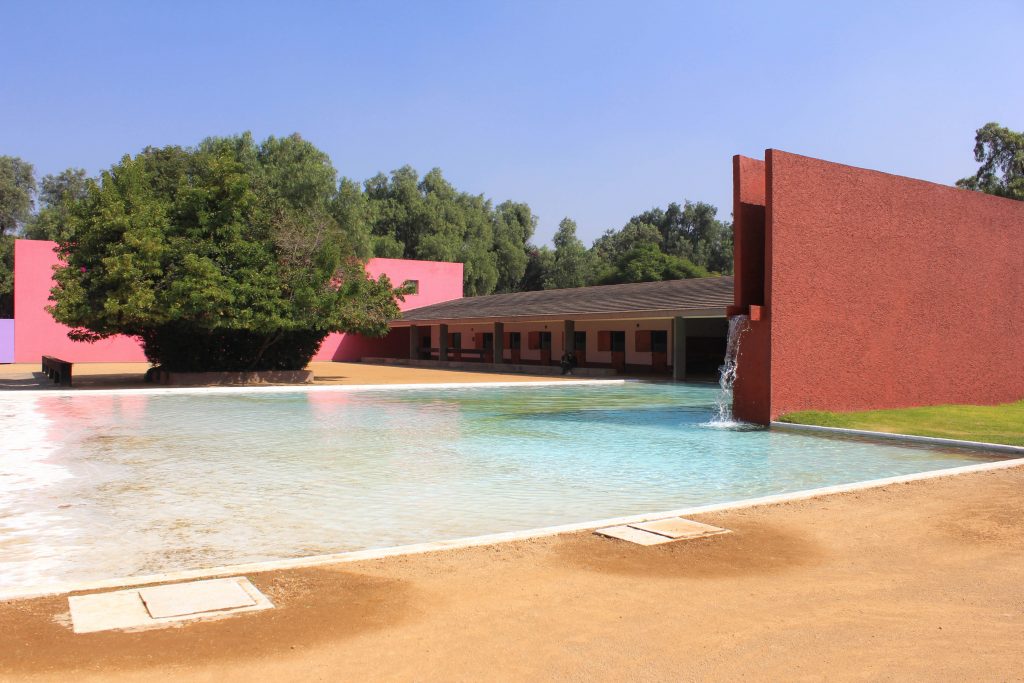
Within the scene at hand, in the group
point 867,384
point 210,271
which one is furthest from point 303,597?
point 210,271

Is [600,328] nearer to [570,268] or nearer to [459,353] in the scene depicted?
[459,353]

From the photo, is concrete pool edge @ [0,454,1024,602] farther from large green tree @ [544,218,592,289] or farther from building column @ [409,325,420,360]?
large green tree @ [544,218,592,289]

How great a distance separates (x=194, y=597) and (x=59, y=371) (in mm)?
23621

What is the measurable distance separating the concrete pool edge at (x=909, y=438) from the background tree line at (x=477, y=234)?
138ft

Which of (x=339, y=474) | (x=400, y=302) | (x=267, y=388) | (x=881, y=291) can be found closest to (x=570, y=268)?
(x=400, y=302)

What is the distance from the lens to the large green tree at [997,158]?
43656mm

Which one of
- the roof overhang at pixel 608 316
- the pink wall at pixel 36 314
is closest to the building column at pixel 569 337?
the roof overhang at pixel 608 316

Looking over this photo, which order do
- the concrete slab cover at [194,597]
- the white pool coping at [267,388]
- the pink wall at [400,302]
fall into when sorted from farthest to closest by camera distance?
the pink wall at [400,302], the white pool coping at [267,388], the concrete slab cover at [194,597]

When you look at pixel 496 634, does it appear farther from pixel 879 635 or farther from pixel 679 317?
pixel 679 317

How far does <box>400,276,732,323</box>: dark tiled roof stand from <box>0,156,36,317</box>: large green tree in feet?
103

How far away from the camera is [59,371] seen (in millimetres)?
25266

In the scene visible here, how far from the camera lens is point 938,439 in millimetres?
12406

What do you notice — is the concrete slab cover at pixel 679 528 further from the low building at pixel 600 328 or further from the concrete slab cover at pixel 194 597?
the low building at pixel 600 328

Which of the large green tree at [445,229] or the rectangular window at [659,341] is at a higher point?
the large green tree at [445,229]
